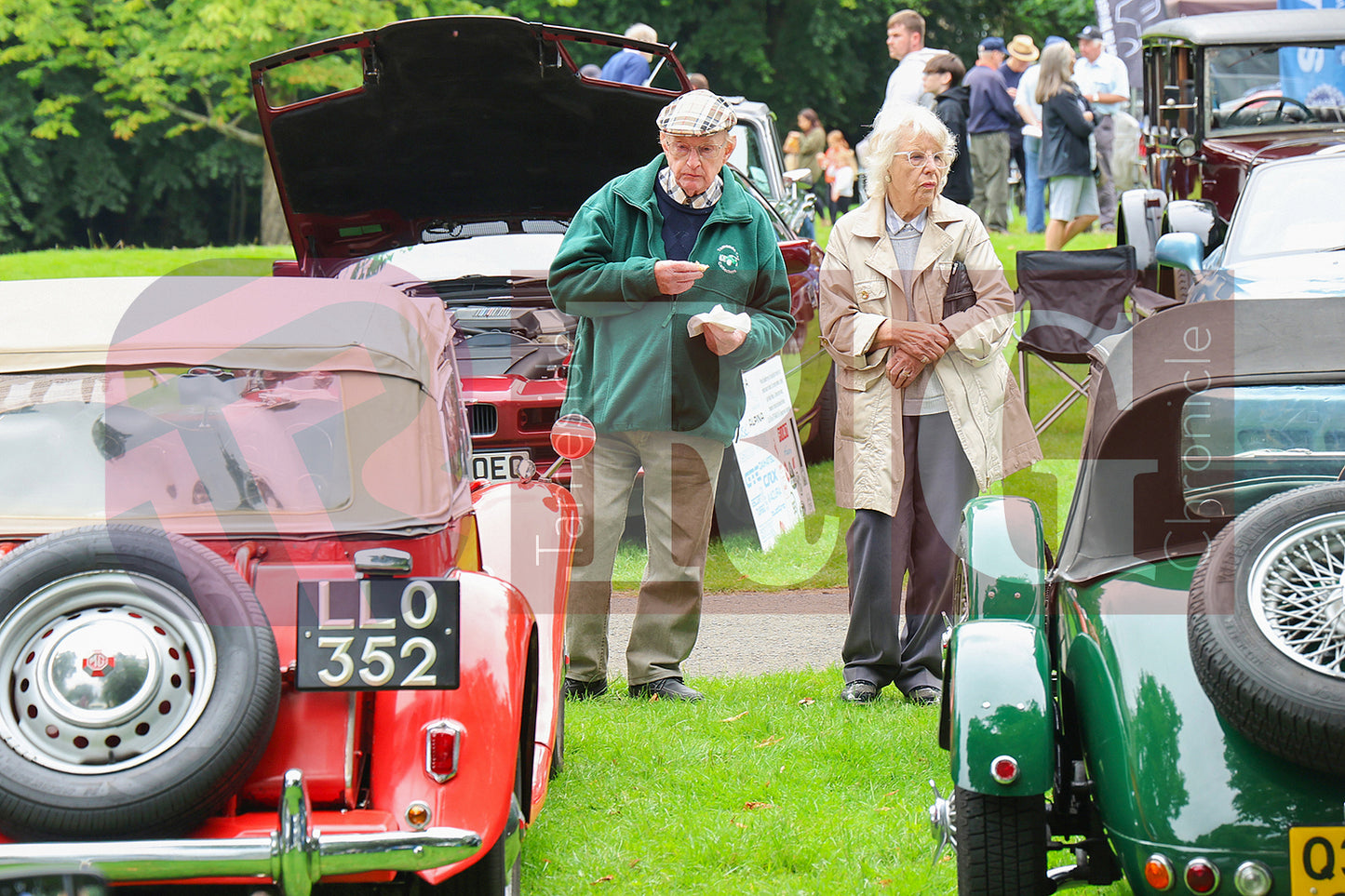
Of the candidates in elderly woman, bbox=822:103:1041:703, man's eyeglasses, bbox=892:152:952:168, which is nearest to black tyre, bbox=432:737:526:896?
elderly woman, bbox=822:103:1041:703

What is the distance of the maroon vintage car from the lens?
37.1 ft

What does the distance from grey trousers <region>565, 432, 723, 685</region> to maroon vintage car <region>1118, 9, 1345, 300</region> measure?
6568mm

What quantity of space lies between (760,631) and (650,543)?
1401 mm

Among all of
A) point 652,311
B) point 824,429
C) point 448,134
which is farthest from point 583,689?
point 824,429

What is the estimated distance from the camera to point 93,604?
2.88 metres

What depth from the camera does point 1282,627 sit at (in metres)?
3.01

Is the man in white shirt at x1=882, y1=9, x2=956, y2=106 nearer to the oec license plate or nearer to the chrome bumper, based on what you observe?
the oec license plate

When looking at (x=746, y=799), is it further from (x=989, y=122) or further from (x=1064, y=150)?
(x=989, y=122)

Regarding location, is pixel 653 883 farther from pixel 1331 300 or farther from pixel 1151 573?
pixel 1331 300

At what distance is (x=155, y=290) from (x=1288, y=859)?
315 centimetres

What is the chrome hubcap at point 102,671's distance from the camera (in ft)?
9.25

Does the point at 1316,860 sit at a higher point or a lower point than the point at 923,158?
lower

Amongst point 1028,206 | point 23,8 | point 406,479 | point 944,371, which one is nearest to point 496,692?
point 406,479

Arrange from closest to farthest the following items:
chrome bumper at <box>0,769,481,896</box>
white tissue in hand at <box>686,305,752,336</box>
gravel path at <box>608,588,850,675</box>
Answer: chrome bumper at <box>0,769,481,896</box> → white tissue in hand at <box>686,305,752,336</box> → gravel path at <box>608,588,850,675</box>
